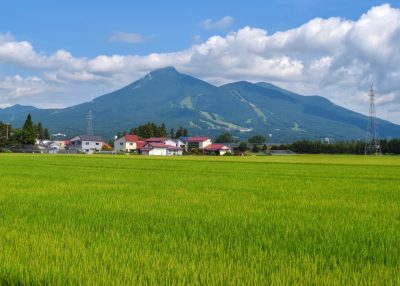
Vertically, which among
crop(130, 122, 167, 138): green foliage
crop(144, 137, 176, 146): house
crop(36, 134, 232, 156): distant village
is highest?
crop(130, 122, 167, 138): green foliage

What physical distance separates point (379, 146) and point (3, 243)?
407ft

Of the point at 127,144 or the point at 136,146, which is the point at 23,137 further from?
the point at 136,146

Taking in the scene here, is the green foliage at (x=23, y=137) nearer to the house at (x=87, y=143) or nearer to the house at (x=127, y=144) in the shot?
the house at (x=127, y=144)

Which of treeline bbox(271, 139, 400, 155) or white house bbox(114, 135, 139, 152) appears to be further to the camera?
white house bbox(114, 135, 139, 152)

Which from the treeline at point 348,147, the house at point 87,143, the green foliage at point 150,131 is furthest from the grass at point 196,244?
the green foliage at point 150,131

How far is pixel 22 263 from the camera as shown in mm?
4777

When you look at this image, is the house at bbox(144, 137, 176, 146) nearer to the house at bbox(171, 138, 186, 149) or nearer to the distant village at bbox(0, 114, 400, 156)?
the distant village at bbox(0, 114, 400, 156)

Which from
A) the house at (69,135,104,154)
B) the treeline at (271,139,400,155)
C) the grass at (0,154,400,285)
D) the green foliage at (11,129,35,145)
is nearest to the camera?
the grass at (0,154,400,285)

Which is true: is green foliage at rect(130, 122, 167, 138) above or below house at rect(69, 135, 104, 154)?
above

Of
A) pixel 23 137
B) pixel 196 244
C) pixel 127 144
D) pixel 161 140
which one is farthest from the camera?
pixel 161 140

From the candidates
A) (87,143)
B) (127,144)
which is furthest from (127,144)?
(87,143)

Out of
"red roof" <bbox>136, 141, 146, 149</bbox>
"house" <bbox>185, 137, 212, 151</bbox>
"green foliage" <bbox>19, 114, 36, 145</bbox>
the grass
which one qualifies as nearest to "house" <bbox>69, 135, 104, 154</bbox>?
"red roof" <bbox>136, 141, 146, 149</bbox>

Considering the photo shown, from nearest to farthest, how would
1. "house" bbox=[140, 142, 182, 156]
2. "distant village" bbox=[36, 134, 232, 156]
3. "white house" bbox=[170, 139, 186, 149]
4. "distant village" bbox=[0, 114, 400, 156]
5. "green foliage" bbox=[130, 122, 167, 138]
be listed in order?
"distant village" bbox=[0, 114, 400, 156] < "house" bbox=[140, 142, 182, 156] < "distant village" bbox=[36, 134, 232, 156] < "white house" bbox=[170, 139, 186, 149] < "green foliage" bbox=[130, 122, 167, 138]

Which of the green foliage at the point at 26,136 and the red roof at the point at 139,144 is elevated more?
the green foliage at the point at 26,136
